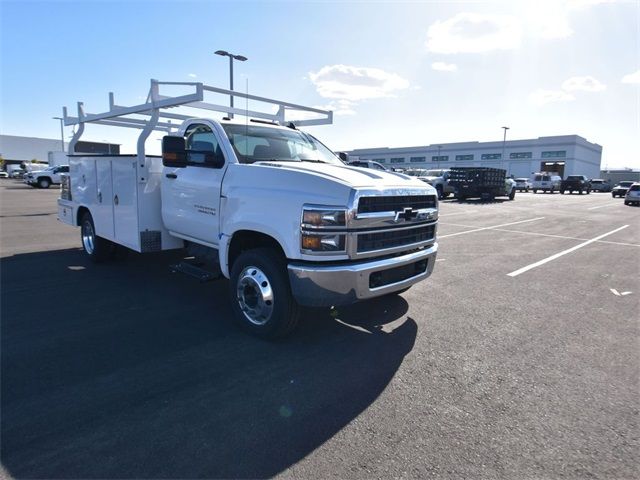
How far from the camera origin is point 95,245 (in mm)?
7184

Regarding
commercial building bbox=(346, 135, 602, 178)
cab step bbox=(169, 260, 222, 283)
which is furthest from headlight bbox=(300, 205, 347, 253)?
commercial building bbox=(346, 135, 602, 178)

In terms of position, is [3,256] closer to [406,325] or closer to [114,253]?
[114,253]

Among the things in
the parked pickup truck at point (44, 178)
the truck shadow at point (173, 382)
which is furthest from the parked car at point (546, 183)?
the parked pickup truck at point (44, 178)

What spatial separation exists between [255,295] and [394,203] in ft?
5.49

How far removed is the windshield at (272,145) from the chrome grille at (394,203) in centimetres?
145

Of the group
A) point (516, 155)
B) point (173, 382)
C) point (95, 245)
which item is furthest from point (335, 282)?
point (516, 155)

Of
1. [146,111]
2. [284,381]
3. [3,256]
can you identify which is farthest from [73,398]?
[3,256]

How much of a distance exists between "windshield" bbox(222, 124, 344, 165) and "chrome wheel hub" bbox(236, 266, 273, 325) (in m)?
1.32

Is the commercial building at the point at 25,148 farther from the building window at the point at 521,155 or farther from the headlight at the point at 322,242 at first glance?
the headlight at the point at 322,242

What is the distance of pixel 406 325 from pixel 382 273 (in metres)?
1.02

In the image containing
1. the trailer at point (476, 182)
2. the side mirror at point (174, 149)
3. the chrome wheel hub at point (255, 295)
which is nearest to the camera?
the chrome wheel hub at point (255, 295)

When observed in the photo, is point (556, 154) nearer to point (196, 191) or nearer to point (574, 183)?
point (574, 183)

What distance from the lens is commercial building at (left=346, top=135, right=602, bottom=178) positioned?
71.9 metres

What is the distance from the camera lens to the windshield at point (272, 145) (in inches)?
187
